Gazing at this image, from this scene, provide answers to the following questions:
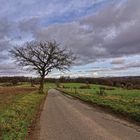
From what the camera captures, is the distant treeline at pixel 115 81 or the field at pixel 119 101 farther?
the distant treeline at pixel 115 81

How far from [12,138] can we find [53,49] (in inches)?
1782

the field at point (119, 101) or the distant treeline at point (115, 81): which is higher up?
the distant treeline at point (115, 81)

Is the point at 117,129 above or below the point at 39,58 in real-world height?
below

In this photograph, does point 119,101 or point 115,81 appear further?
point 115,81

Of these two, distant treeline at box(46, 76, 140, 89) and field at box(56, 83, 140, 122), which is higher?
distant treeline at box(46, 76, 140, 89)

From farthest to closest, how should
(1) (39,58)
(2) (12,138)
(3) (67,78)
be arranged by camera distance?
1. (3) (67,78)
2. (1) (39,58)
3. (2) (12,138)

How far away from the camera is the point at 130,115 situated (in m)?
17.0

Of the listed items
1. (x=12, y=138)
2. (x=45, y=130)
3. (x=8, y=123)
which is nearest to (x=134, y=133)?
(x=45, y=130)

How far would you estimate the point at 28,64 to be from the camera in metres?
54.9

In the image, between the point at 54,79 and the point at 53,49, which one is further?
the point at 54,79

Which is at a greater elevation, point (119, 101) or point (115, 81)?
point (115, 81)

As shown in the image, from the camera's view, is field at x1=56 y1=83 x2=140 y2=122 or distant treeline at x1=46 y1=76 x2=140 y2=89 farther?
distant treeline at x1=46 y1=76 x2=140 y2=89

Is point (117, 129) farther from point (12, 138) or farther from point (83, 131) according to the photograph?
point (12, 138)

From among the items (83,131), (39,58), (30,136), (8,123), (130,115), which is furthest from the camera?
(39,58)
